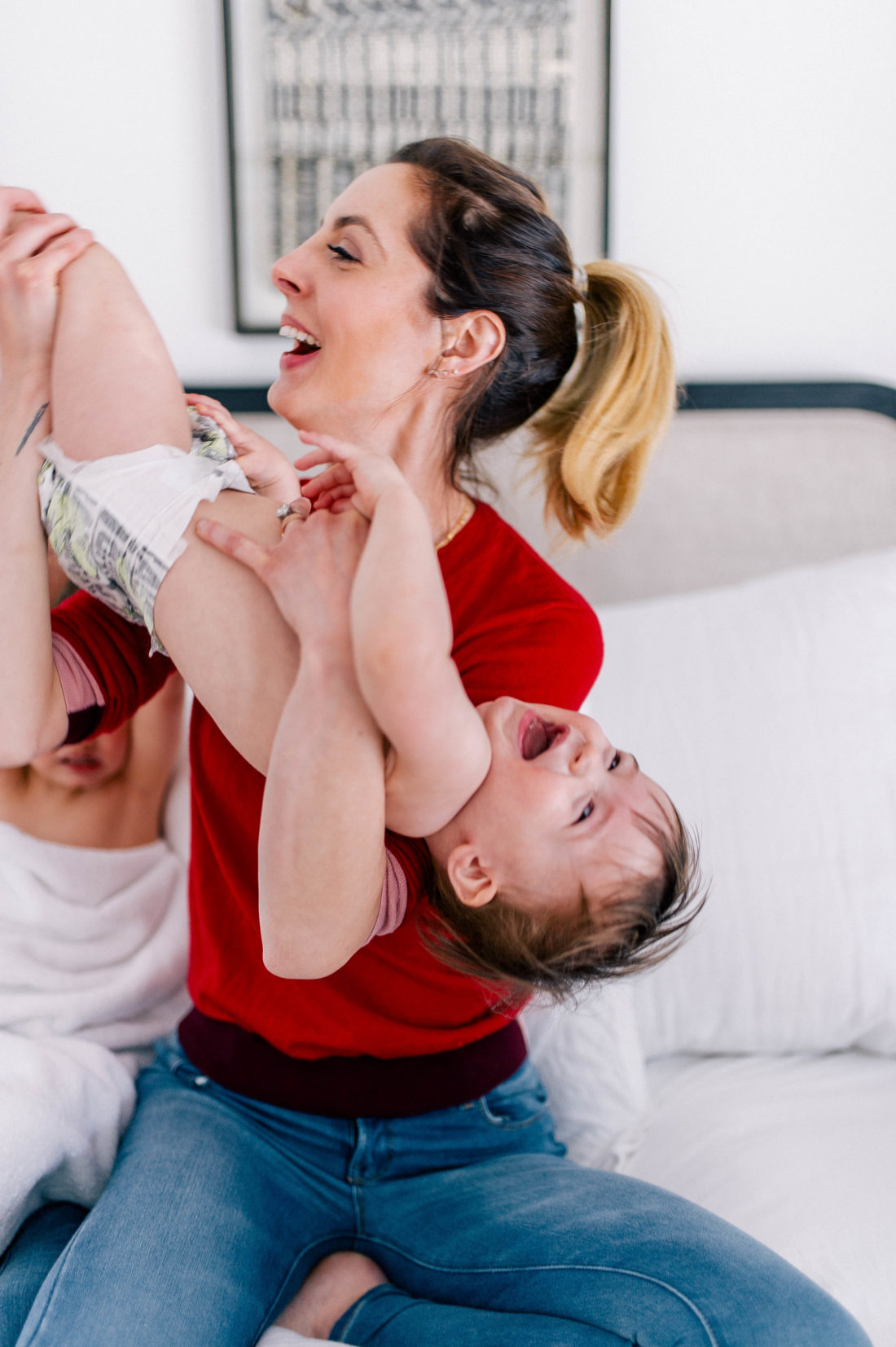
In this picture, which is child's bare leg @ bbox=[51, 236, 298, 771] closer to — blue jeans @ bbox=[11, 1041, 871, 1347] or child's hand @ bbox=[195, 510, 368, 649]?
child's hand @ bbox=[195, 510, 368, 649]

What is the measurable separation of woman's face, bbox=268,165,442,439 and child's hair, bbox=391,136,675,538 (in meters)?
0.02

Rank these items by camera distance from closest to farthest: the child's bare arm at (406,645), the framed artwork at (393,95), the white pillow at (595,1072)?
the child's bare arm at (406,645), the white pillow at (595,1072), the framed artwork at (393,95)

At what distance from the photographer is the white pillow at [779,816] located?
4.47 feet

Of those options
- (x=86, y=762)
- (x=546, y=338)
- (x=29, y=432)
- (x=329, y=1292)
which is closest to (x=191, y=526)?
(x=29, y=432)

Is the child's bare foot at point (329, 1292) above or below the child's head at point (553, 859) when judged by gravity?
below

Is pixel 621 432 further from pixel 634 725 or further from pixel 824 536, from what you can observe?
pixel 824 536

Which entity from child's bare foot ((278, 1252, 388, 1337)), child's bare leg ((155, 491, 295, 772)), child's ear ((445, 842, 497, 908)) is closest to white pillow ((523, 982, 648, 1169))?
child's bare foot ((278, 1252, 388, 1337))

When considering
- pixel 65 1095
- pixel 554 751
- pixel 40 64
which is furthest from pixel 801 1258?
pixel 40 64

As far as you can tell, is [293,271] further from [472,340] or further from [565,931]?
[565,931]

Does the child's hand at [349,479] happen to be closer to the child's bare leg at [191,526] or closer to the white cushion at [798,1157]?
the child's bare leg at [191,526]

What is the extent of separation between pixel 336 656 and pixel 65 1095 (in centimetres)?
71

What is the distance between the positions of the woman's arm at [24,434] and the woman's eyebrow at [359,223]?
0.99ft

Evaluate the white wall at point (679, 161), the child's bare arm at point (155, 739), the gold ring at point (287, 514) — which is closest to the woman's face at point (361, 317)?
the gold ring at point (287, 514)

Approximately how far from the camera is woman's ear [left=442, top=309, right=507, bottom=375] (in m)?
1.07
